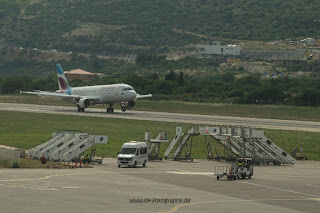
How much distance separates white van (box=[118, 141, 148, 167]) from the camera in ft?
184

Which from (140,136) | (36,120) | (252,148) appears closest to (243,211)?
(252,148)

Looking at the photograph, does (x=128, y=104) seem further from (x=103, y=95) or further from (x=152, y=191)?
(x=152, y=191)

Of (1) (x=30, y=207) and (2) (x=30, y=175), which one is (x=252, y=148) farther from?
(1) (x=30, y=207)

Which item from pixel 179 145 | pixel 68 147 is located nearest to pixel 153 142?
pixel 179 145

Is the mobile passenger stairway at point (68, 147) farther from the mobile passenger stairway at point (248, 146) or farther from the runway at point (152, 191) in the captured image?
the mobile passenger stairway at point (248, 146)

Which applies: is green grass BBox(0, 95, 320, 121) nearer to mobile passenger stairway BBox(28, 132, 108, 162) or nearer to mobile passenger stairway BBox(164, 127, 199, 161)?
mobile passenger stairway BBox(164, 127, 199, 161)

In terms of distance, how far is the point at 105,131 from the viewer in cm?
9150

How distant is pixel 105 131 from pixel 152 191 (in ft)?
164

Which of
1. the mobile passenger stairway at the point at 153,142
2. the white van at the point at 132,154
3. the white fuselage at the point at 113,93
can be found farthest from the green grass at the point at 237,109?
the white van at the point at 132,154

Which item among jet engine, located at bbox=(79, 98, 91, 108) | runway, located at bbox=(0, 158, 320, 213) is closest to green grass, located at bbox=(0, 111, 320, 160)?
jet engine, located at bbox=(79, 98, 91, 108)

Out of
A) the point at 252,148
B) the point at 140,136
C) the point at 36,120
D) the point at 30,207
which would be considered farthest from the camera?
the point at 36,120

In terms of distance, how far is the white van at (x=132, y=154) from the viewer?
56.2m

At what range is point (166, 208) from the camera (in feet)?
117

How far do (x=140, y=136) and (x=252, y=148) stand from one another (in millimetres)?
21738
